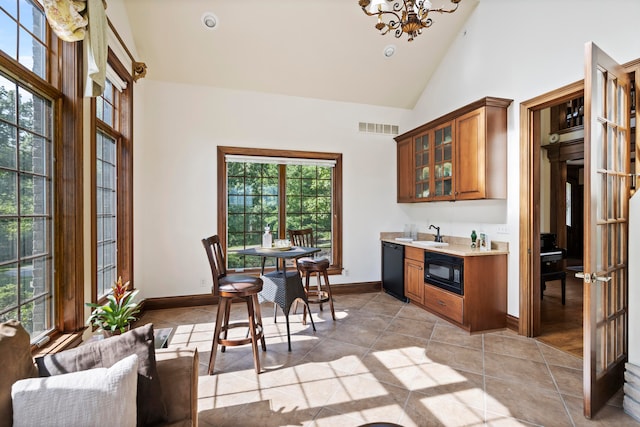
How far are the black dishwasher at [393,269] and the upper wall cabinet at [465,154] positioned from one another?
0.84 metres

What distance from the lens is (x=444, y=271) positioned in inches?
147

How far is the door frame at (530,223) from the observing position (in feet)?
10.8

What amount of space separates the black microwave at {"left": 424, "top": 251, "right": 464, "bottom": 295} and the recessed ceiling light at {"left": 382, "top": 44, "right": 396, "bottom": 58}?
9.05 feet

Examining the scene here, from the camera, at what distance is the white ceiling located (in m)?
3.65

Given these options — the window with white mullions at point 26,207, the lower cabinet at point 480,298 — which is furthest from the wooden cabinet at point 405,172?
the window with white mullions at point 26,207

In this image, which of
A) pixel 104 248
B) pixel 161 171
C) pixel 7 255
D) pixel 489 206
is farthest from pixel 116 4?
pixel 489 206

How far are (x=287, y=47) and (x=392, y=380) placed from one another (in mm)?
3959

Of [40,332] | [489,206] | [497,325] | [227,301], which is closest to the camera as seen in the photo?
[40,332]

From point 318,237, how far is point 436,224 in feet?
5.95

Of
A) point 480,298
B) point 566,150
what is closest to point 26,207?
point 480,298

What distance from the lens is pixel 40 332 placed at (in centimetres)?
206

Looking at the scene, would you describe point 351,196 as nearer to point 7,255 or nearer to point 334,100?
point 334,100

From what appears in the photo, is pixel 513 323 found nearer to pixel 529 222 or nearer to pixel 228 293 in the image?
pixel 529 222

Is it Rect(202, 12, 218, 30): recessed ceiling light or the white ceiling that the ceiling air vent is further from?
Rect(202, 12, 218, 30): recessed ceiling light
